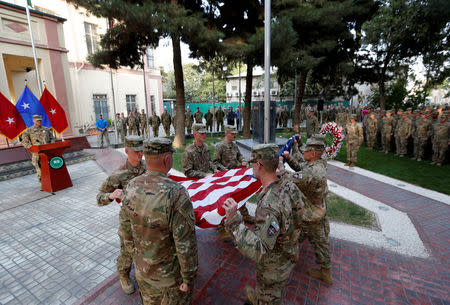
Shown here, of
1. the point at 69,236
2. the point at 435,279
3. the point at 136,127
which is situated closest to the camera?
the point at 435,279

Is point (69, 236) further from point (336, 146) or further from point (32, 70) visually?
point (32, 70)

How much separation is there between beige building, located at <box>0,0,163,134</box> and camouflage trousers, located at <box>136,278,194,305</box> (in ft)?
31.6

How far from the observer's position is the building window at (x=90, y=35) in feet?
63.1

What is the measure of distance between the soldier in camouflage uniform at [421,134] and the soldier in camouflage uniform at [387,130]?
4.05 ft

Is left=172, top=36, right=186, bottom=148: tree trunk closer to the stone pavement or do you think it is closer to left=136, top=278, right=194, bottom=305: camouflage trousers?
the stone pavement

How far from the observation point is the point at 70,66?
18.4 m

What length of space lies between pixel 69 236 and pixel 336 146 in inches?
318

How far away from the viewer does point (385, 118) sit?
36.2 feet

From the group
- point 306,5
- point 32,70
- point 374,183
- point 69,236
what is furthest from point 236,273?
point 32,70

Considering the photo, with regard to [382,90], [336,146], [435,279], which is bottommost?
[435,279]

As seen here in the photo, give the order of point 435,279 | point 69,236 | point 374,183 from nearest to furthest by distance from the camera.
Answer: point 435,279 < point 69,236 < point 374,183

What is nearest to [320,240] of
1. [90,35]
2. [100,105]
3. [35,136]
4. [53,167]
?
[53,167]

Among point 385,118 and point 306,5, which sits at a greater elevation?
point 306,5

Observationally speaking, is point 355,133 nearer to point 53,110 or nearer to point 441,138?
point 441,138
